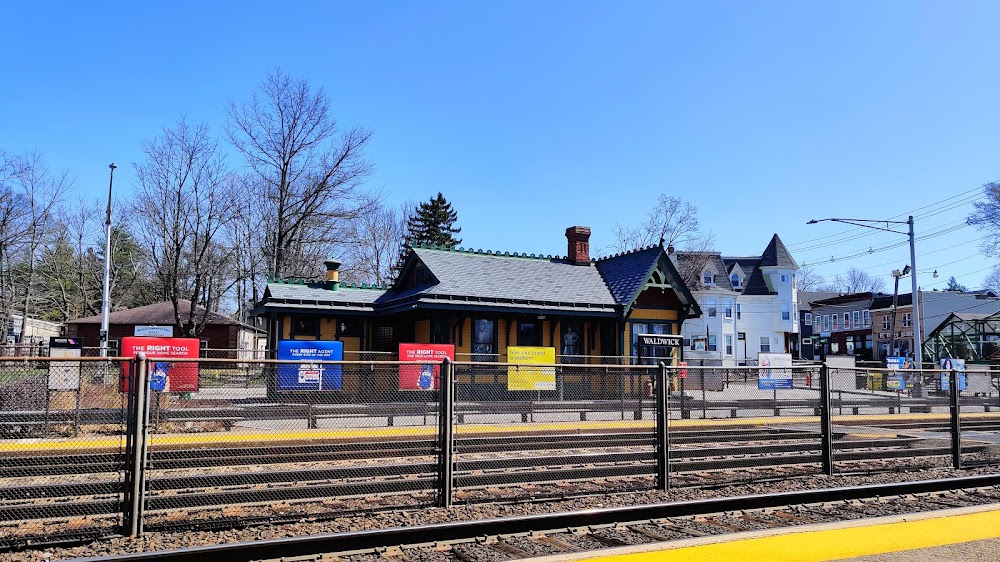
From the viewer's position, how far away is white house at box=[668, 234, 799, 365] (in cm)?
6138

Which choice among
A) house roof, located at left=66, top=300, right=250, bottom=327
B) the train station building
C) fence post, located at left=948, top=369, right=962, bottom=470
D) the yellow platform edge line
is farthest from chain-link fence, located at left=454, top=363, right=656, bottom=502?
house roof, located at left=66, top=300, right=250, bottom=327

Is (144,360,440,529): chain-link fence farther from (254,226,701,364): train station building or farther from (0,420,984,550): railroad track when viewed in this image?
(254,226,701,364): train station building

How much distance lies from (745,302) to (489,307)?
46.9 metres

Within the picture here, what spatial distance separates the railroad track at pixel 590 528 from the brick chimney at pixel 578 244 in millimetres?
22051

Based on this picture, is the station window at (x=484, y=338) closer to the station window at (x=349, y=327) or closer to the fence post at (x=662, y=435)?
the station window at (x=349, y=327)

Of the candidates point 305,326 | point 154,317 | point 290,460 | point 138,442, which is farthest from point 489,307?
point 154,317

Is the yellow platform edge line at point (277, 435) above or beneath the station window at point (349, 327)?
beneath

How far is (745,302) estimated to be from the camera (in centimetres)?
6588

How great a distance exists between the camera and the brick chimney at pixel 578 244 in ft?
105

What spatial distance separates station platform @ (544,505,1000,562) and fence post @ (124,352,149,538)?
13.9 feet

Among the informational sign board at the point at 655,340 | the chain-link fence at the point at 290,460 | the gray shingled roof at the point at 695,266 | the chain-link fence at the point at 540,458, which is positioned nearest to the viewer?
the chain-link fence at the point at 290,460

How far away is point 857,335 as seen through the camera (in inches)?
3334

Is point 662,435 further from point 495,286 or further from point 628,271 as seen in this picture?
point 628,271

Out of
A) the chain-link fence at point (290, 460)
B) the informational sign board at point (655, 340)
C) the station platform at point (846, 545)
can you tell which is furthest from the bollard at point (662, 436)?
the informational sign board at point (655, 340)
